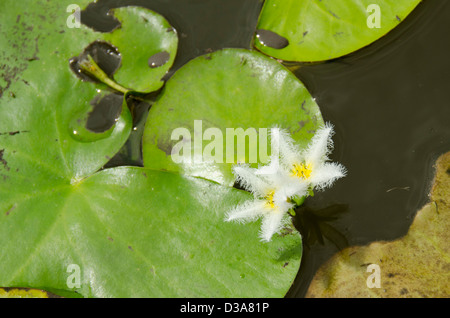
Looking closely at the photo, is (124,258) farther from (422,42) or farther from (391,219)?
(422,42)

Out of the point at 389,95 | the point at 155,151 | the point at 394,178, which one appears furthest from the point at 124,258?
the point at 389,95

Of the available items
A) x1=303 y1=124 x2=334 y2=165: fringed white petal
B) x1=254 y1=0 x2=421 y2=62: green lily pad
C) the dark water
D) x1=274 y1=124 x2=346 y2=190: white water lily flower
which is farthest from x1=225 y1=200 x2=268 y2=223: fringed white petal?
x1=254 y1=0 x2=421 y2=62: green lily pad

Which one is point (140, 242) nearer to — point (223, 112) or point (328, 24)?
point (223, 112)

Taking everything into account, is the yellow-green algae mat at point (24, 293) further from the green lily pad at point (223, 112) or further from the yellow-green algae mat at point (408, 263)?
the yellow-green algae mat at point (408, 263)

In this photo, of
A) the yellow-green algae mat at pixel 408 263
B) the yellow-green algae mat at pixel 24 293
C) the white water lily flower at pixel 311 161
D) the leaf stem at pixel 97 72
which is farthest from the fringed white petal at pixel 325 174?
the yellow-green algae mat at pixel 24 293

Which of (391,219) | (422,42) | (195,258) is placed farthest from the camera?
(422,42)

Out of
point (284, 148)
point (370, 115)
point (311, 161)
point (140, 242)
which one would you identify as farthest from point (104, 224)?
point (370, 115)

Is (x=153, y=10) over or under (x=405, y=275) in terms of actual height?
over
